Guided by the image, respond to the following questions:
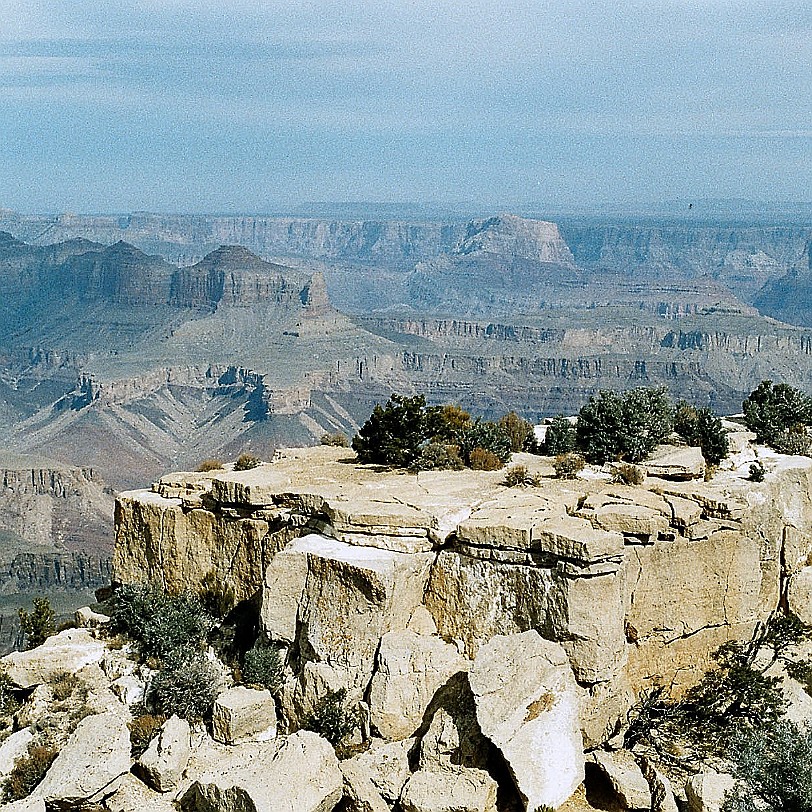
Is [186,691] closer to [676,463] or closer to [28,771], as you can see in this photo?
[28,771]

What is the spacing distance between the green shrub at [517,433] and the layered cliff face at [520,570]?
479 centimetres

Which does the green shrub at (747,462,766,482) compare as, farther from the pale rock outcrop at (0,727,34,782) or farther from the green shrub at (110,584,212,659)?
the pale rock outcrop at (0,727,34,782)

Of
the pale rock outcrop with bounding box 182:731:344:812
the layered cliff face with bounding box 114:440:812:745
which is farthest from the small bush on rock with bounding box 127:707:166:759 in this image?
the layered cliff face with bounding box 114:440:812:745

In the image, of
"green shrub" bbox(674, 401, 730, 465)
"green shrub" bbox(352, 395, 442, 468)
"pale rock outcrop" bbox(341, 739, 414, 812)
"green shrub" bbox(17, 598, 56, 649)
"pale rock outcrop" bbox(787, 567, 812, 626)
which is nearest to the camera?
"pale rock outcrop" bbox(341, 739, 414, 812)

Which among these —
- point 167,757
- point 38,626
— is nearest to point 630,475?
point 167,757

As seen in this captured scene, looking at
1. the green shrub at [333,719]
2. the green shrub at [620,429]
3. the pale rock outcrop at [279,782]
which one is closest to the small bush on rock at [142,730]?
the pale rock outcrop at [279,782]

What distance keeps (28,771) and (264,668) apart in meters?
4.34

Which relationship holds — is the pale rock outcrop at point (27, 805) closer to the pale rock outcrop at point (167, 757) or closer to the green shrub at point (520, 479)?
the pale rock outcrop at point (167, 757)

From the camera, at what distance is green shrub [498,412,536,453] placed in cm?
2548

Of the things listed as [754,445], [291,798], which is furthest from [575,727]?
[754,445]

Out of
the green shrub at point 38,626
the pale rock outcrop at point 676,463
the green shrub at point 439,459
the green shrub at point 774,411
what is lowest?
the green shrub at point 38,626

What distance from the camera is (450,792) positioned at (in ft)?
48.8

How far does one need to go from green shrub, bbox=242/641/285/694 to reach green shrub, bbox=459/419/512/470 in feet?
24.5

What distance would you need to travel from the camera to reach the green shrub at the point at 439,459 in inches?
906
